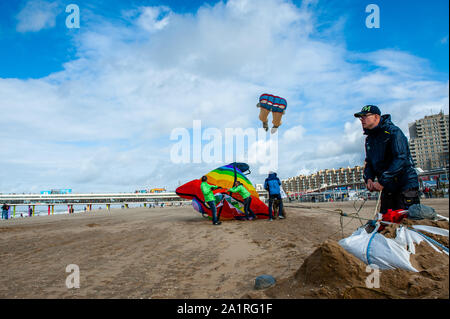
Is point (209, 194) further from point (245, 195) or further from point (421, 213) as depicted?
point (421, 213)

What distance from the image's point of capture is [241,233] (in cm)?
659

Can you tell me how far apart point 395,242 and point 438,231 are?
423 millimetres

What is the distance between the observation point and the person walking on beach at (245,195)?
8859 millimetres

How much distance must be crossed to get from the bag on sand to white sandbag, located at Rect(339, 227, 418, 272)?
19.0 inches

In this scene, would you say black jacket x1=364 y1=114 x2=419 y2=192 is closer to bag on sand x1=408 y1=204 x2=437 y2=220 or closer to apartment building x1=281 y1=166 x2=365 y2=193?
bag on sand x1=408 y1=204 x2=437 y2=220

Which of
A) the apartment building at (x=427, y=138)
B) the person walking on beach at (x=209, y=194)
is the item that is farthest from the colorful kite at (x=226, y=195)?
the apartment building at (x=427, y=138)

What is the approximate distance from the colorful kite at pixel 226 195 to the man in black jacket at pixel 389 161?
20.3 feet

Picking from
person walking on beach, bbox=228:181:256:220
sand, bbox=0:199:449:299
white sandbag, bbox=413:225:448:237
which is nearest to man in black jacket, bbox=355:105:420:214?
white sandbag, bbox=413:225:448:237

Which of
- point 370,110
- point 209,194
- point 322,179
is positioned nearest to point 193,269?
point 370,110

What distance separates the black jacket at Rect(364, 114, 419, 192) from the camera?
9.65ft

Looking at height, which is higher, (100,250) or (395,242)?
(395,242)
